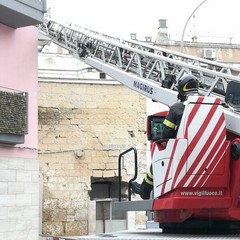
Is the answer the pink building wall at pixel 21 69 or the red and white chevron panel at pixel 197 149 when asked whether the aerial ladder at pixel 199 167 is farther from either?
the pink building wall at pixel 21 69

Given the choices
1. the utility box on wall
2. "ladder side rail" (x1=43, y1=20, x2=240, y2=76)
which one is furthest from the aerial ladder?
the utility box on wall

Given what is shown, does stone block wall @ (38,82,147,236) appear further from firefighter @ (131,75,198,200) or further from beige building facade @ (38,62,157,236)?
firefighter @ (131,75,198,200)

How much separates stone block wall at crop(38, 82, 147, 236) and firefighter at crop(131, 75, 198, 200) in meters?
13.1

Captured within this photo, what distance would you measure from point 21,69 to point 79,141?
7.11 m

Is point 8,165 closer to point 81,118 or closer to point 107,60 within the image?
point 107,60

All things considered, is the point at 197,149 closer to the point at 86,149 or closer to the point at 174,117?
the point at 174,117

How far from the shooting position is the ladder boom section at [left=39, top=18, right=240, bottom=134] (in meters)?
8.31

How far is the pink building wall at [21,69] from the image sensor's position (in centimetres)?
1295

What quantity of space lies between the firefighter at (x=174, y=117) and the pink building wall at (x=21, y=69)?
21.6ft

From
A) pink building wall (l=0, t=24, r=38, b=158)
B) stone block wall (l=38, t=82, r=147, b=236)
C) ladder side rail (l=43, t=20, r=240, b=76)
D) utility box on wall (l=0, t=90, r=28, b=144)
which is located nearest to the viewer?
ladder side rail (l=43, t=20, r=240, b=76)

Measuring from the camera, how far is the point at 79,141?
20219mm

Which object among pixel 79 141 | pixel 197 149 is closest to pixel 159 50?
pixel 197 149

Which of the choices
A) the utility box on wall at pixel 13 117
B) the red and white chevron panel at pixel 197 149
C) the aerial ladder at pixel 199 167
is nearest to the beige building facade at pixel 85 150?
the utility box on wall at pixel 13 117

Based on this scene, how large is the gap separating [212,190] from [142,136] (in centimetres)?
1484
